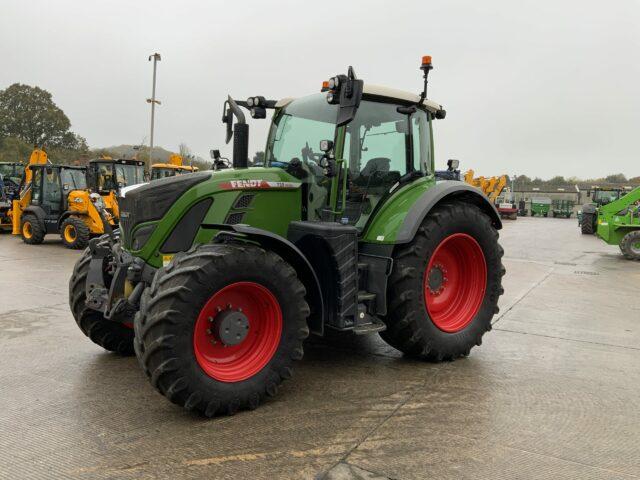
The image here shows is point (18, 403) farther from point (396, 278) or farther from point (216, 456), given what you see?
point (396, 278)

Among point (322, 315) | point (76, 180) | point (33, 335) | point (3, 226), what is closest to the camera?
point (322, 315)

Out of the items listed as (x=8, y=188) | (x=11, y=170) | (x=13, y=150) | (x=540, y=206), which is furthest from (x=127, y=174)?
(x=540, y=206)

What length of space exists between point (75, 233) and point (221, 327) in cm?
1085

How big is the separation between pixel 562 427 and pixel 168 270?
2609 millimetres

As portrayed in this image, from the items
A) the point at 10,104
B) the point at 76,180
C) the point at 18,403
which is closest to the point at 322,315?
the point at 18,403

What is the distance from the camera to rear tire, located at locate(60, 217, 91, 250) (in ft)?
41.0

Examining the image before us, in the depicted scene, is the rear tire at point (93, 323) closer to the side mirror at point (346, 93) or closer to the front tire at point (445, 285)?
the front tire at point (445, 285)

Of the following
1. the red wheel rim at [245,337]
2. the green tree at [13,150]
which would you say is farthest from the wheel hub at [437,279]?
the green tree at [13,150]

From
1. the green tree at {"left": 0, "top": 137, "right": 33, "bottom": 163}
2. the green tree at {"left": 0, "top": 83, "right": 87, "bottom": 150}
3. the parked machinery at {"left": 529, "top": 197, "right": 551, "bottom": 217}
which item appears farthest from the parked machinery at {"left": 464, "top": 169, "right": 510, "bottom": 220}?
the green tree at {"left": 0, "top": 83, "right": 87, "bottom": 150}

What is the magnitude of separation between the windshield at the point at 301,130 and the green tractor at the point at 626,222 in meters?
11.6

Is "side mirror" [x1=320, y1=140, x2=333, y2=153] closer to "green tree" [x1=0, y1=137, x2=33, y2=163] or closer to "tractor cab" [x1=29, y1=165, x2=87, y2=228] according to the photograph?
"tractor cab" [x1=29, y1=165, x2=87, y2=228]

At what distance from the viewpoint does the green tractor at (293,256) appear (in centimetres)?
314

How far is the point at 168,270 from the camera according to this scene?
312 centimetres

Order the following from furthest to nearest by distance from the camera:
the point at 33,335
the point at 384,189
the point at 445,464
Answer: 1. the point at 33,335
2. the point at 384,189
3. the point at 445,464
